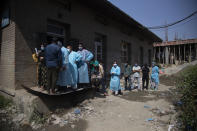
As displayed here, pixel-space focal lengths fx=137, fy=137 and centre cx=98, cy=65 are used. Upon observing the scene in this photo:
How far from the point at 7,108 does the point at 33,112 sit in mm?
1144

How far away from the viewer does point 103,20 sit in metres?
7.98

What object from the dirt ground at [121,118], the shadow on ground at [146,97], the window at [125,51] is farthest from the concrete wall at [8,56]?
the window at [125,51]

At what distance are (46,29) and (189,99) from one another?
5.00m

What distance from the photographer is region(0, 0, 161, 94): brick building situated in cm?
436

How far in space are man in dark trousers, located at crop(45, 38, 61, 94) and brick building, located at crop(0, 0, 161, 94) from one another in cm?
106

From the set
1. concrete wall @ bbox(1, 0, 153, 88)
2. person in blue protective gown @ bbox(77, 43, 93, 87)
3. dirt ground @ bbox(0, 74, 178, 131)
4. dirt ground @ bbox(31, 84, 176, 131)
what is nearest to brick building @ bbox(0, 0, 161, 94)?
concrete wall @ bbox(1, 0, 153, 88)

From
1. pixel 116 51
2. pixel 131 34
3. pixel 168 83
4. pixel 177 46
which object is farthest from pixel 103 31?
pixel 177 46

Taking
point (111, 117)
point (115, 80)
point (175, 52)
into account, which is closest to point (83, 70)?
point (111, 117)

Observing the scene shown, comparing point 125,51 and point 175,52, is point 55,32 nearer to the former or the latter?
point 125,51

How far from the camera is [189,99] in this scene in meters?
3.40

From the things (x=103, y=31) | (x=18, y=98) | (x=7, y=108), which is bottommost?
(x=7, y=108)

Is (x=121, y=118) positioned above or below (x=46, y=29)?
below

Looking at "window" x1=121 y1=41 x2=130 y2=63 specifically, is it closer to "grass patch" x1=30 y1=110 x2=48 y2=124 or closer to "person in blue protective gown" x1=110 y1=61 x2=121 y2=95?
"person in blue protective gown" x1=110 y1=61 x2=121 y2=95

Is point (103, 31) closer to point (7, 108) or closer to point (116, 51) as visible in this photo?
point (116, 51)
